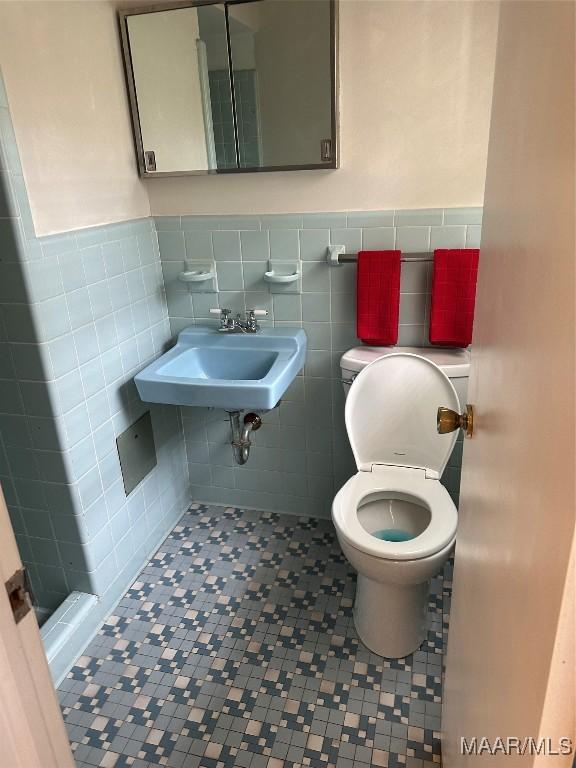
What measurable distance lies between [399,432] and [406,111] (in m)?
1.07

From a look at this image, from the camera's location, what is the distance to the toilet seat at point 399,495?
5.01ft

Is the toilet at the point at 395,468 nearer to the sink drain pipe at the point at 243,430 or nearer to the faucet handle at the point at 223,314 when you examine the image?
the sink drain pipe at the point at 243,430

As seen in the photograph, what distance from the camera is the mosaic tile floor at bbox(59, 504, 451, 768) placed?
4.80ft

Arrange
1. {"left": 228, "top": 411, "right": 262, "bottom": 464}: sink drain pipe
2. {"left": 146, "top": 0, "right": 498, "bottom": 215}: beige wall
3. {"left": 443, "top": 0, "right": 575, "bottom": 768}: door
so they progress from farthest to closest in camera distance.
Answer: {"left": 228, "top": 411, "right": 262, "bottom": 464}: sink drain pipe
{"left": 146, "top": 0, "right": 498, "bottom": 215}: beige wall
{"left": 443, "top": 0, "right": 575, "bottom": 768}: door

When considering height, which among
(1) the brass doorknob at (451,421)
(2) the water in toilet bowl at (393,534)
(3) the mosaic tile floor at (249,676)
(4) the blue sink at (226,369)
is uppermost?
(1) the brass doorknob at (451,421)

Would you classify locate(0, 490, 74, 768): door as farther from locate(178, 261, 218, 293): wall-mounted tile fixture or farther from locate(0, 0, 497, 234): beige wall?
locate(178, 261, 218, 293): wall-mounted tile fixture

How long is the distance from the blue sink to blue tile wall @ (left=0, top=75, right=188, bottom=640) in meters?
0.14

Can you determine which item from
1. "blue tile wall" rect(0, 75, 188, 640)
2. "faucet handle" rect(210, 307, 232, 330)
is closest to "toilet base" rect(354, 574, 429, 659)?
"blue tile wall" rect(0, 75, 188, 640)

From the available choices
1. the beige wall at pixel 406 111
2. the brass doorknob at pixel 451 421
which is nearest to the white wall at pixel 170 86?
the beige wall at pixel 406 111

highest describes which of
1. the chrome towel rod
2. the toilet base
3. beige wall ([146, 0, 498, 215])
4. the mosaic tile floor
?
beige wall ([146, 0, 498, 215])

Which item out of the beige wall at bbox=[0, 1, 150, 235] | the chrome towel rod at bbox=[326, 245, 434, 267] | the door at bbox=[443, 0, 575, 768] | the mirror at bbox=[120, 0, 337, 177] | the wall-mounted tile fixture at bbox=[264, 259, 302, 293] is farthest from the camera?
the wall-mounted tile fixture at bbox=[264, 259, 302, 293]

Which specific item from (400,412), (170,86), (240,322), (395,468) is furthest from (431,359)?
Answer: (170,86)

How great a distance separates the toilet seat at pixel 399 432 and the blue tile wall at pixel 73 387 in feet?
2.71

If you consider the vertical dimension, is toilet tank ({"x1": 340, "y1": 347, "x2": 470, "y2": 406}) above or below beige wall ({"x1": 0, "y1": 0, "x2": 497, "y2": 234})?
below
